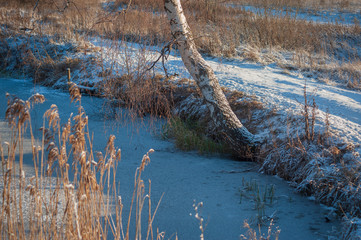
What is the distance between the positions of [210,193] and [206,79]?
1.26 m

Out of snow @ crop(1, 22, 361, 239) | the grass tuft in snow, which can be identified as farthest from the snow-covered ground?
the grass tuft in snow

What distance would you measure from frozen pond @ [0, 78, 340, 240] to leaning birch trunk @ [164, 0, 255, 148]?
1.07 feet

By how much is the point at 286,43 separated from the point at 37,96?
7690 mm

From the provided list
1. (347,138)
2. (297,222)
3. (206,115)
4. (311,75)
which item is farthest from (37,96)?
(311,75)

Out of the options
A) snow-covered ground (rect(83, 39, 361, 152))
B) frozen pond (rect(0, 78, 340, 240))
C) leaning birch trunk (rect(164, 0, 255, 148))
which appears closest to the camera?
frozen pond (rect(0, 78, 340, 240))

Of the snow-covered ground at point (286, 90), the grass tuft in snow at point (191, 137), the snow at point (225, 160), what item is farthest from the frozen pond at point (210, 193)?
the snow-covered ground at point (286, 90)

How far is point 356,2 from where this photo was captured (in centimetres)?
1645

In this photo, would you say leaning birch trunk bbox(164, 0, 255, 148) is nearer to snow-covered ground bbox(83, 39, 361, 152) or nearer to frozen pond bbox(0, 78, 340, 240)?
frozen pond bbox(0, 78, 340, 240)

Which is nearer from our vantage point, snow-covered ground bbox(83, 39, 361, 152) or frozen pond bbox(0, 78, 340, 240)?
frozen pond bbox(0, 78, 340, 240)

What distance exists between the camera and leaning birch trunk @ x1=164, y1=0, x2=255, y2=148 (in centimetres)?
396

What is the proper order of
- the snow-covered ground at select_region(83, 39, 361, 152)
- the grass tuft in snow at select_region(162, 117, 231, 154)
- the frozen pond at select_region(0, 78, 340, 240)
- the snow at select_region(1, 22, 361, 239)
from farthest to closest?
1. the grass tuft in snow at select_region(162, 117, 231, 154)
2. the snow-covered ground at select_region(83, 39, 361, 152)
3. the snow at select_region(1, 22, 361, 239)
4. the frozen pond at select_region(0, 78, 340, 240)

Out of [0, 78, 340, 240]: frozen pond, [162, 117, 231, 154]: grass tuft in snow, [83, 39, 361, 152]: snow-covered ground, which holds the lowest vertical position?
[0, 78, 340, 240]: frozen pond

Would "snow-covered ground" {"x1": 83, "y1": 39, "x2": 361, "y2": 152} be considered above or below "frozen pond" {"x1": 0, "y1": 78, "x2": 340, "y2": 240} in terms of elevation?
above

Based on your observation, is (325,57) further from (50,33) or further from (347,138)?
(50,33)
